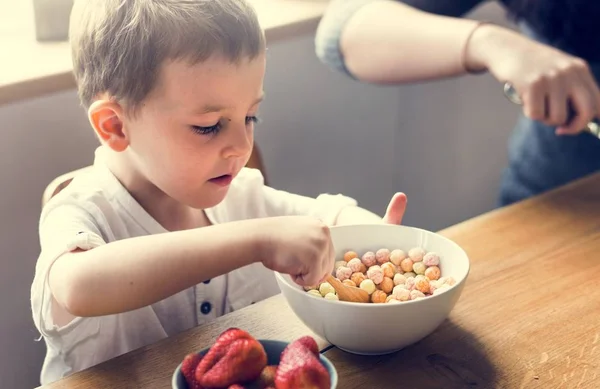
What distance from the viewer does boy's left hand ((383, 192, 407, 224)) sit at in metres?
0.93

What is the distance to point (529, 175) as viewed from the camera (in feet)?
4.66

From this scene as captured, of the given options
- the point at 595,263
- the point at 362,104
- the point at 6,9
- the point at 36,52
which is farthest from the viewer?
the point at 362,104

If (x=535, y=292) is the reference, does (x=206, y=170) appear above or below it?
above

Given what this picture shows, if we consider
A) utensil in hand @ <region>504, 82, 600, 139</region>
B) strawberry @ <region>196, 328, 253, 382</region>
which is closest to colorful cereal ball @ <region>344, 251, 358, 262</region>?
strawberry @ <region>196, 328, 253, 382</region>

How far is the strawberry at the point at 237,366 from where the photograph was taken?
0.65m

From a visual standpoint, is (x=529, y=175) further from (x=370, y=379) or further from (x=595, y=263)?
(x=370, y=379)

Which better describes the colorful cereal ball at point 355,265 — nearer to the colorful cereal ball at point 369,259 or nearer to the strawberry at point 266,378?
the colorful cereal ball at point 369,259

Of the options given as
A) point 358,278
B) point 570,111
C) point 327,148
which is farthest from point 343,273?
point 327,148

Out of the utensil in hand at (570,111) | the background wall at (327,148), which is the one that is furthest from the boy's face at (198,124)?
the background wall at (327,148)

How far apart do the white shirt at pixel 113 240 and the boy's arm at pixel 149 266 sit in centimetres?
5

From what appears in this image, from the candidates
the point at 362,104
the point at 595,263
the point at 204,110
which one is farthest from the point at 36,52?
the point at 595,263

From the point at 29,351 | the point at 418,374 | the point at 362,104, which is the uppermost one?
the point at 418,374

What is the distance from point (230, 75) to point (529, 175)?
30.7 inches

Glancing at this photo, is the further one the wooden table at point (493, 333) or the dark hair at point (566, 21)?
the dark hair at point (566, 21)
